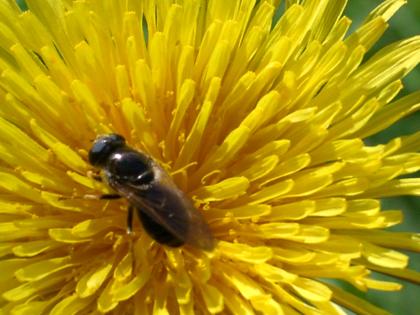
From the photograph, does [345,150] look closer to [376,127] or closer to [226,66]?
[376,127]

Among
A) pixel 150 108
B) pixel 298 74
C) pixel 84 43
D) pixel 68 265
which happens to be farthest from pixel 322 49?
Answer: pixel 68 265

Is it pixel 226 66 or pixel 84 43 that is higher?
pixel 84 43

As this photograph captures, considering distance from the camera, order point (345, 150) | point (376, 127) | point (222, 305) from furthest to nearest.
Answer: point (376, 127)
point (345, 150)
point (222, 305)

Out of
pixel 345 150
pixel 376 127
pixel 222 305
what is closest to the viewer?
pixel 222 305

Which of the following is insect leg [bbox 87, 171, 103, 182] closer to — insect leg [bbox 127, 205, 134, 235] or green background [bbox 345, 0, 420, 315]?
insect leg [bbox 127, 205, 134, 235]

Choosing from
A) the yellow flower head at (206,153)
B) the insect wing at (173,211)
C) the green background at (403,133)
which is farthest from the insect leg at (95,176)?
the green background at (403,133)

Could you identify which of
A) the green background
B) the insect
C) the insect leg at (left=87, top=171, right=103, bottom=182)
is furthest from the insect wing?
the green background

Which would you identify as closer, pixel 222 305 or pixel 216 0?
pixel 222 305

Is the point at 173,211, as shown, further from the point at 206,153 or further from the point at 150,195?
the point at 206,153
